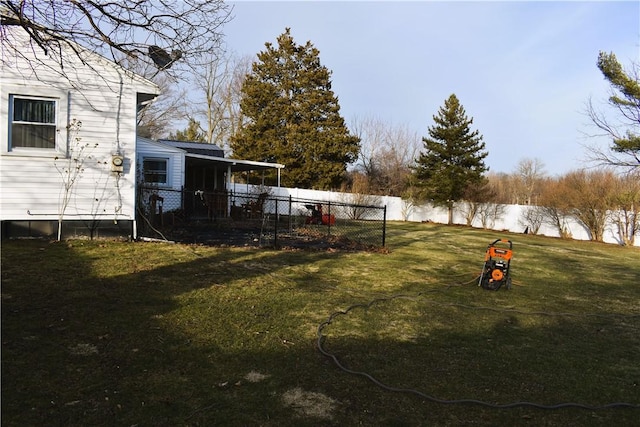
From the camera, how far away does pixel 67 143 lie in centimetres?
820

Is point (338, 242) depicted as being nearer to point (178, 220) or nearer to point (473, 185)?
point (178, 220)

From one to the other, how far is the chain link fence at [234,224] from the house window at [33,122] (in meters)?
2.13

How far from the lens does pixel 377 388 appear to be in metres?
3.18

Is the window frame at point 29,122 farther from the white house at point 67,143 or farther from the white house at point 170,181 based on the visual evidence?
the white house at point 170,181

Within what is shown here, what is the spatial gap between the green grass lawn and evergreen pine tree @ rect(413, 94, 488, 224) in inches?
835

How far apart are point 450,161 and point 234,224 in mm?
19294

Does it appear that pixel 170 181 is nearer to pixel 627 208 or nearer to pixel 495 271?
pixel 495 271

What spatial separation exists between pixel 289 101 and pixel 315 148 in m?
4.39

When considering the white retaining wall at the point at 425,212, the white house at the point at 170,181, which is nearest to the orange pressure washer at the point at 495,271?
the white house at the point at 170,181

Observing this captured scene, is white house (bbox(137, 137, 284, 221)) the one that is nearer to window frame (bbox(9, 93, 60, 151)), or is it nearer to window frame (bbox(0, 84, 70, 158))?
window frame (bbox(0, 84, 70, 158))

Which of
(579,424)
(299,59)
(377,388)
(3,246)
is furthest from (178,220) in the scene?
(299,59)

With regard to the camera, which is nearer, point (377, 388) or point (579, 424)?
point (579, 424)

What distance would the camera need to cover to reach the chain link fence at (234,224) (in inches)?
393

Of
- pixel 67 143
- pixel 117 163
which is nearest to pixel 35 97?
pixel 67 143
